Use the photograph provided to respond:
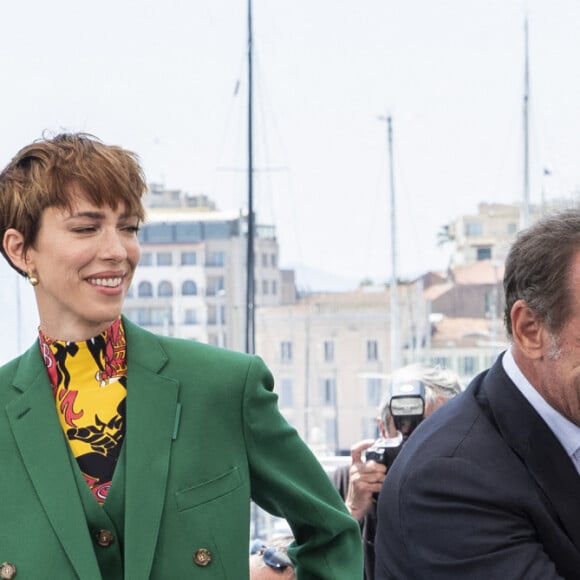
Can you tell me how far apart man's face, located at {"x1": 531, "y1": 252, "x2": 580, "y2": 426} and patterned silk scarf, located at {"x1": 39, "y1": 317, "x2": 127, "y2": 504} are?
0.63 m

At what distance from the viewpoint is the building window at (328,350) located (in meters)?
27.0

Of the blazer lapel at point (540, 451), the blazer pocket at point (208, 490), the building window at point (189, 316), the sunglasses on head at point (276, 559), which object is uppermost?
the blazer lapel at point (540, 451)

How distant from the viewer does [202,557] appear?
1.74 meters

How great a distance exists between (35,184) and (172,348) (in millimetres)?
327

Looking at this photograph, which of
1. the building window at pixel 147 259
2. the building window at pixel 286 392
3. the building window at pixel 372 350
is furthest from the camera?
the building window at pixel 372 350

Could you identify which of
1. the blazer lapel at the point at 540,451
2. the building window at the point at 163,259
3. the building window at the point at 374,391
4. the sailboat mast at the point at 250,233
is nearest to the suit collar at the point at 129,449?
the blazer lapel at the point at 540,451

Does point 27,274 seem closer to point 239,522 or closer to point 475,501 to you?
point 239,522

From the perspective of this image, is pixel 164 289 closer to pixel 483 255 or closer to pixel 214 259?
pixel 214 259

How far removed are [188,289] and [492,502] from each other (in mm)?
22691

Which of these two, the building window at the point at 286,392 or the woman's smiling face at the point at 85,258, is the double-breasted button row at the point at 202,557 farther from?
the building window at the point at 286,392

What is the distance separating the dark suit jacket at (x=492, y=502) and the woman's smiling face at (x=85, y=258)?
1.67ft

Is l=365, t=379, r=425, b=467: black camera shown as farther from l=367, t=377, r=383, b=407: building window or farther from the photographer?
l=367, t=377, r=383, b=407: building window

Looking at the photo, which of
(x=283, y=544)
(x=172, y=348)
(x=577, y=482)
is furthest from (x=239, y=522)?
(x=283, y=544)

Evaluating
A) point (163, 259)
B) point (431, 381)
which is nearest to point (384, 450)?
point (431, 381)
